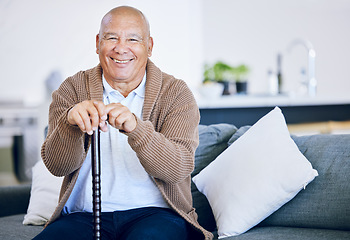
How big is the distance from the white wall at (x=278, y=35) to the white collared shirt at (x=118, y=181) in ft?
21.5

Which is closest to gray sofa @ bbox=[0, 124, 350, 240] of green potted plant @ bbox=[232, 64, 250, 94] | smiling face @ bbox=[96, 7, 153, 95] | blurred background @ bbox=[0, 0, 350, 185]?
smiling face @ bbox=[96, 7, 153, 95]

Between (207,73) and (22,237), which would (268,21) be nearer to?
(207,73)

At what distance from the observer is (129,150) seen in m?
1.58

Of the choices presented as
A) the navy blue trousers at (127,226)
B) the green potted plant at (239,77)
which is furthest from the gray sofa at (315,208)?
the green potted plant at (239,77)

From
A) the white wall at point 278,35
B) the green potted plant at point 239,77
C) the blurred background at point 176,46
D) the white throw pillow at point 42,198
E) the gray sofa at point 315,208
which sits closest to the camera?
the gray sofa at point 315,208

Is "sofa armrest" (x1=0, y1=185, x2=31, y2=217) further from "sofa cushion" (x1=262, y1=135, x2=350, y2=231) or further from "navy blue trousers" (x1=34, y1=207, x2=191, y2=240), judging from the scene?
"sofa cushion" (x1=262, y1=135, x2=350, y2=231)

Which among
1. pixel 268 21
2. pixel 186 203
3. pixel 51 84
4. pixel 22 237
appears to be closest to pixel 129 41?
pixel 186 203

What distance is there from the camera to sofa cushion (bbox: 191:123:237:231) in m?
2.01

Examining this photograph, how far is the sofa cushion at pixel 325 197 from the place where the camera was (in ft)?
5.65

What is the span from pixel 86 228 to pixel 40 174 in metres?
0.75

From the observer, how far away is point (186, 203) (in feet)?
5.29

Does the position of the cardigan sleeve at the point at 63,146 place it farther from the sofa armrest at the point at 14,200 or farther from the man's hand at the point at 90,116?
the sofa armrest at the point at 14,200

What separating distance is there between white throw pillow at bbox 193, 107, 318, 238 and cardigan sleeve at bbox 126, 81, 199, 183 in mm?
321

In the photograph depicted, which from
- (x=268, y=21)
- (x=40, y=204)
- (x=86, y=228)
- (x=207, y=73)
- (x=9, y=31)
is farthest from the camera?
(x=268, y=21)
